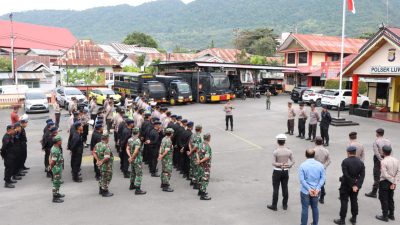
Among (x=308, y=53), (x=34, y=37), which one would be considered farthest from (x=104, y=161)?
(x=34, y=37)

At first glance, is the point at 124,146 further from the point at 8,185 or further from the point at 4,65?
the point at 4,65

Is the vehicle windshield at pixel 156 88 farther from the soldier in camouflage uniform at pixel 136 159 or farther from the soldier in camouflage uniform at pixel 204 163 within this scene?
the soldier in camouflage uniform at pixel 204 163

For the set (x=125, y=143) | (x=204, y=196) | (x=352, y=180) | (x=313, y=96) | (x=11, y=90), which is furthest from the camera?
(x=11, y=90)

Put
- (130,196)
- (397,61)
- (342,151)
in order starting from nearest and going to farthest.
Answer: (130,196) → (342,151) → (397,61)

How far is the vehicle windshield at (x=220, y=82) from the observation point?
33.5 metres

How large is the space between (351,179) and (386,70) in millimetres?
18365

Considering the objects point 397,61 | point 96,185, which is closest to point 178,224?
point 96,185

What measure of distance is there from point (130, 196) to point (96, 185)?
1.42 metres

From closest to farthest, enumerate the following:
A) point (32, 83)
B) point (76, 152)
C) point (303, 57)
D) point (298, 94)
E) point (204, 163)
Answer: point (204, 163) < point (76, 152) < point (298, 94) < point (32, 83) < point (303, 57)

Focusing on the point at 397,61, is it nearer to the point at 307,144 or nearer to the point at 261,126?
the point at 261,126

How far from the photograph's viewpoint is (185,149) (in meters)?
10.9

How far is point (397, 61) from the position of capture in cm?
2289

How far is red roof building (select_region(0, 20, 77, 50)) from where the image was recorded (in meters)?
67.9

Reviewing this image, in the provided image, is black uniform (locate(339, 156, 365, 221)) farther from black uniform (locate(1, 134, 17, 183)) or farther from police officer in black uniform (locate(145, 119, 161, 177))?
black uniform (locate(1, 134, 17, 183))
